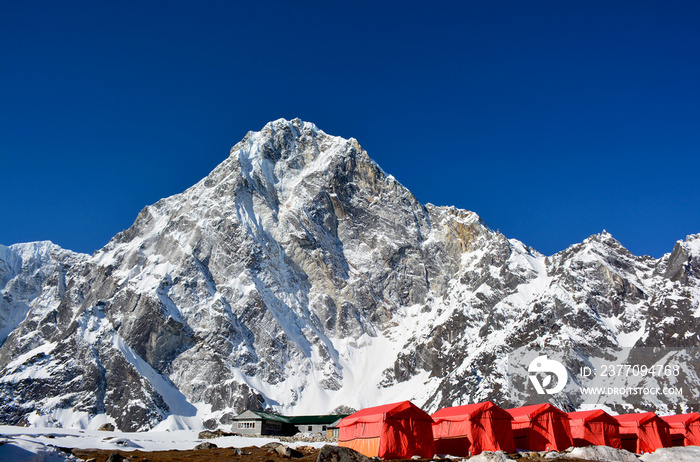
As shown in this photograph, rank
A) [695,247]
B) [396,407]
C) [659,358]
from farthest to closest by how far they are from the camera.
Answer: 1. [695,247]
2. [659,358]
3. [396,407]

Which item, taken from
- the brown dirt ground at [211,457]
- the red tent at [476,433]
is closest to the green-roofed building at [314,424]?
the red tent at [476,433]

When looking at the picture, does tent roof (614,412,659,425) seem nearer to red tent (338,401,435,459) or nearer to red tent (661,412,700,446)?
red tent (661,412,700,446)

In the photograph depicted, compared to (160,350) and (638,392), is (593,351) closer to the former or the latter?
(638,392)

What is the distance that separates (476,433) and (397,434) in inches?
337

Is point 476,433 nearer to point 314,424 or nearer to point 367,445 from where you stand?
point 367,445

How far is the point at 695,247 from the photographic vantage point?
179750 mm

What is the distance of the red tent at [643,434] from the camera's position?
56.2 meters

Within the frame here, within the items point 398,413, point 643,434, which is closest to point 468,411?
point 398,413

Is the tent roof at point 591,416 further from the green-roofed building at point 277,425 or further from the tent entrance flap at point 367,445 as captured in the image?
the green-roofed building at point 277,425

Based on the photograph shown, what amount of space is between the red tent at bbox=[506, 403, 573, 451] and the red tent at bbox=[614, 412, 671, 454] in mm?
8150

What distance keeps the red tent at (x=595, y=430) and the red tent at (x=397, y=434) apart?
1824 centimetres

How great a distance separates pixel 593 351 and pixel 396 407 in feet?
441

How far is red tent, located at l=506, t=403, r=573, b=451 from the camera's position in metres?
52.0

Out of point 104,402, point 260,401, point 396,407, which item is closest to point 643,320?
point 260,401
